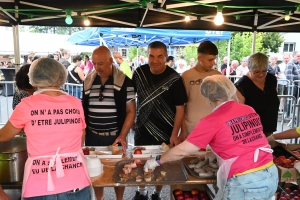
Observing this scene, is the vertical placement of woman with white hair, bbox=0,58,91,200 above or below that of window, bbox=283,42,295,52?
below

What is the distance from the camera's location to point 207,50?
2727 millimetres

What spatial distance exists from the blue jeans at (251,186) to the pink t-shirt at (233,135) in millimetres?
49

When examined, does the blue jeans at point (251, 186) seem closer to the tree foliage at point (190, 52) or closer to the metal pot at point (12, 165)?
the metal pot at point (12, 165)

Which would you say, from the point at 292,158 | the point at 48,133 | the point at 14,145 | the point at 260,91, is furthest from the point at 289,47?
the point at 48,133

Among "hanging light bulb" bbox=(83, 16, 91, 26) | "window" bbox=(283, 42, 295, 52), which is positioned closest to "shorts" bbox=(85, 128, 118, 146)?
"hanging light bulb" bbox=(83, 16, 91, 26)

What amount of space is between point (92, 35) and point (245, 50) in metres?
13.0

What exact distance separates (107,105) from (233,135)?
4.37 ft

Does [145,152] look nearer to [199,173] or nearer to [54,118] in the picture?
[199,173]

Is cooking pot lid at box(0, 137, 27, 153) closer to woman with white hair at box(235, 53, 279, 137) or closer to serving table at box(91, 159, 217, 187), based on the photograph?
serving table at box(91, 159, 217, 187)

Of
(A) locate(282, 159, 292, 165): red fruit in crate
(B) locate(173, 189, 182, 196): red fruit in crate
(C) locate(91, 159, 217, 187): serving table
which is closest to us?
(C) locate(91, 159, 217, 187): serving table

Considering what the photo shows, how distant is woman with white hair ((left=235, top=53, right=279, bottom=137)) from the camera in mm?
2688

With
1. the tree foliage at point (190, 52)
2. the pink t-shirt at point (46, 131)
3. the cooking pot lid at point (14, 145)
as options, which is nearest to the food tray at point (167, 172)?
the pink t-shirt at point (46, 131)

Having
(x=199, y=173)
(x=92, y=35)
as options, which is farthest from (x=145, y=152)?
(x=92, y=35)

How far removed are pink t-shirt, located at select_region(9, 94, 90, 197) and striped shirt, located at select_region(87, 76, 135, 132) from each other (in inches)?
39.6
